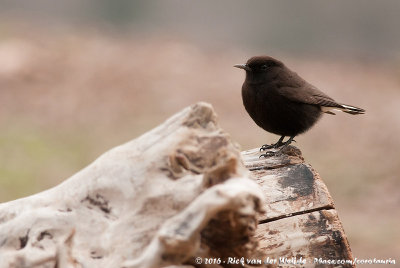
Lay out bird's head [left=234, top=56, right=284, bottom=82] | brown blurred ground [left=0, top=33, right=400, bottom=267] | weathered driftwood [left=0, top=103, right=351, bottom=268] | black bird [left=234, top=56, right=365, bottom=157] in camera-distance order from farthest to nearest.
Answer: brown blurred ground [left=0, top=33, right=400, bottom=267]
bird's head [left=234, top=56, right=284, bottom=82]
black bird [left=234, top=56, right=365, bottom=157]
weathered driftwood [left=0, top=103, right=351, bottom=268]

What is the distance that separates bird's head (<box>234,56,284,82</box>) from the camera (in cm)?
563

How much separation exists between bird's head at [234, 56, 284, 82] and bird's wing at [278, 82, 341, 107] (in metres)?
0.19

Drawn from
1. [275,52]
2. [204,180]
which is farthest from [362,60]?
[204,180]

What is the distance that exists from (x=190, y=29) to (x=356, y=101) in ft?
18.2

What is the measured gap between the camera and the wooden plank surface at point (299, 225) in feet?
13.1

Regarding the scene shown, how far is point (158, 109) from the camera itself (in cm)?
1339

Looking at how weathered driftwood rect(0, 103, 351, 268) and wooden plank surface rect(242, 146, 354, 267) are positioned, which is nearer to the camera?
weathered driftwood rect(0, 103, 351, 268)

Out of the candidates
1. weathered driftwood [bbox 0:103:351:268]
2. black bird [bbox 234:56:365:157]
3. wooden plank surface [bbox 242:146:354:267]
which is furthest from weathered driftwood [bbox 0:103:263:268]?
black bird [bbox 234:56:365:157]

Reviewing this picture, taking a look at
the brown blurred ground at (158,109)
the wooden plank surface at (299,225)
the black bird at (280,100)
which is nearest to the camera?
the wooden plank surface at (299,225)

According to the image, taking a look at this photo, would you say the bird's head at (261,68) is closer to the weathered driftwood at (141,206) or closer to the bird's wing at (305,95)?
the bird's wing at (305,95)

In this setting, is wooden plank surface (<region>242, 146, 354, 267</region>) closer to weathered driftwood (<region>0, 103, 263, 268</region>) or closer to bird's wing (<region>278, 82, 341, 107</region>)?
weathered driftwood (<region>0, 103, 263, 268</region>)

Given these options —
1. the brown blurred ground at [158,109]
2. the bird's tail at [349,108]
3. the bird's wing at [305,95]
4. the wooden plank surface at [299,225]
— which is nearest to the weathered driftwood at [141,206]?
the wooden plank surface at [299,225]

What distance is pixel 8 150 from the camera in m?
11.4

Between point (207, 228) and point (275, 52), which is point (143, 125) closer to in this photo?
point (275, 52)
